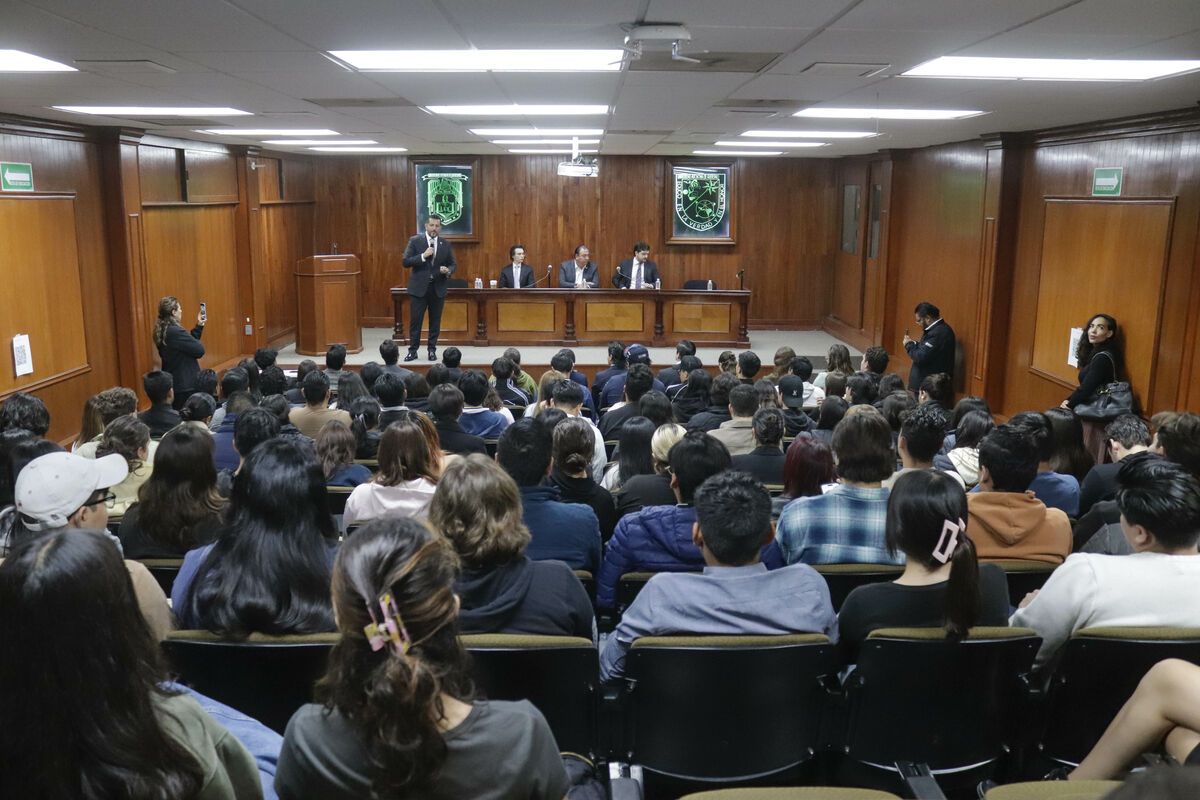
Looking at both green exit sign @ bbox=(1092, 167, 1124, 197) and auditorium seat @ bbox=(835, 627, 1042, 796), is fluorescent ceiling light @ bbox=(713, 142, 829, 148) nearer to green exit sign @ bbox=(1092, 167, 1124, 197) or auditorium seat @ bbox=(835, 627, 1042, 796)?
green exit sign @ bbox=(1092, 167, 1124, 197)

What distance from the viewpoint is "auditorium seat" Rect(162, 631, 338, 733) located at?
2289mm

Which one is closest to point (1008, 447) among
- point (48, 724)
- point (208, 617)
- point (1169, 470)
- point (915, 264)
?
point (1169, 470)

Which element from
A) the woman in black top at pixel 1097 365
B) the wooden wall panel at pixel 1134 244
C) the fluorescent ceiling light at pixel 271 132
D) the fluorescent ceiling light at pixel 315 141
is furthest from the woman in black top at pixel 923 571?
the fluorescent ceiling light at pixel 315 141

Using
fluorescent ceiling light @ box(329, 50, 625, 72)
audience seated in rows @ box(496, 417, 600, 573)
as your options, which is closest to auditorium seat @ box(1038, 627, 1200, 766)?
audience seated in rows @ box(496, 417, 600, 573)

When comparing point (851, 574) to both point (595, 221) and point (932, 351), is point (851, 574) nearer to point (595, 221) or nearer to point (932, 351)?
point (932, 351)

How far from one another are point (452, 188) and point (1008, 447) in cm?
1234

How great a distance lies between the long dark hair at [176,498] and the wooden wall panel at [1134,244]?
6.18 m

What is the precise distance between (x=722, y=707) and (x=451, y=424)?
3.06 m

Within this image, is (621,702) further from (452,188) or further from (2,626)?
(452,188)

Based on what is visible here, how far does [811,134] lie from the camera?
9.70 m

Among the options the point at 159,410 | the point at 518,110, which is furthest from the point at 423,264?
the point at 159,410

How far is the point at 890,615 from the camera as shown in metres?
2.48

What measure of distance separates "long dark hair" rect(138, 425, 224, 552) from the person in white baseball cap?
2.29ft

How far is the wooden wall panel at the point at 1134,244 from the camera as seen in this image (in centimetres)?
652
